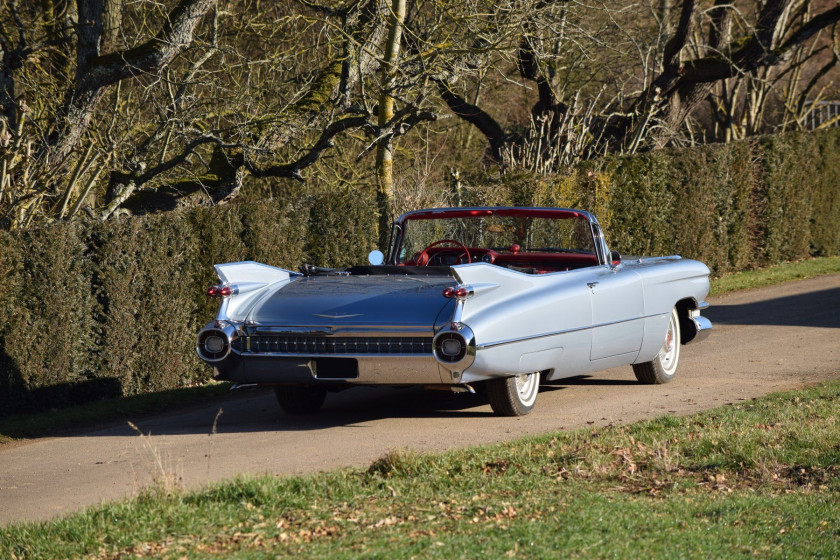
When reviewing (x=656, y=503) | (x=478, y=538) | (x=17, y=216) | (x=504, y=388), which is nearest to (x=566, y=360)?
(x=504, y=388)

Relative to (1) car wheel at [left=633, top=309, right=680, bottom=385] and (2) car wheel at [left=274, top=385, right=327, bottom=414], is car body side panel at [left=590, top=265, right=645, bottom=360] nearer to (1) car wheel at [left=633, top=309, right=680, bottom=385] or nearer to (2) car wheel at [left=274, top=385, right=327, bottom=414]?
(1) car wheel at [left=633, top=309, right=680, bottom=385]

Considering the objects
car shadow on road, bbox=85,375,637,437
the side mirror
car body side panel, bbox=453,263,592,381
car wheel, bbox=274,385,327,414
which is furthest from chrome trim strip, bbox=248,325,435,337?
the side mirror

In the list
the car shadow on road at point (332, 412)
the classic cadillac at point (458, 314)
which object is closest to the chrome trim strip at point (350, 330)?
the classic cadillac at point (458, 314)

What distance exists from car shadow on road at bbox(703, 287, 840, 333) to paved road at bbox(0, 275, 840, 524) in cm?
175

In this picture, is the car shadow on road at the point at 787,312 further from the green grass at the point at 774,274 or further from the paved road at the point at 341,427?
the paved road at the point at 341,427

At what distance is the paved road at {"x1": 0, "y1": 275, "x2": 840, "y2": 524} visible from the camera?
23.4 ft

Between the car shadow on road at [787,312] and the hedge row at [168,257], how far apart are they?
2.32 meters

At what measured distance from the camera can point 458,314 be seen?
8047 mm

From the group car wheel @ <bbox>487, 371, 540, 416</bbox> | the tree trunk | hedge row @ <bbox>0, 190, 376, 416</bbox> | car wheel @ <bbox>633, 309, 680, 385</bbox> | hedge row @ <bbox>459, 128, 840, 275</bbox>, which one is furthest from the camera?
hedge row @ <bbox>459, 128, 840, 275</bbox>

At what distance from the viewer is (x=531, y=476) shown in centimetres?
656

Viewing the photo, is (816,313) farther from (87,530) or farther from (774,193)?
(87,530)

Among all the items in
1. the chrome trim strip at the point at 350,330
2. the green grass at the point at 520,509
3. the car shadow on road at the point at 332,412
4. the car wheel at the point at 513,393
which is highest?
the chrome trim strip at the point at 350,330

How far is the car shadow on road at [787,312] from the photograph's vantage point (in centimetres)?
1448

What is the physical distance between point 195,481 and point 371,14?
1079 cm
